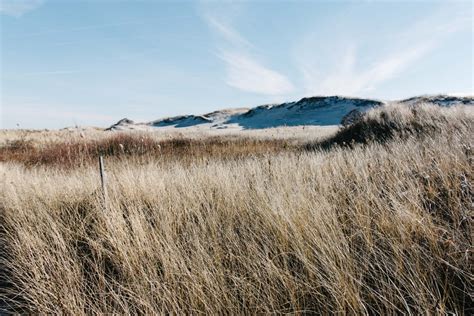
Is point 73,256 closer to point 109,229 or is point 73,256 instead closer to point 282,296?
point 109,229

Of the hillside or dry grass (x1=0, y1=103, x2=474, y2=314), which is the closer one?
dry grass (x1=0, y1=103, x2=474, y2=314)

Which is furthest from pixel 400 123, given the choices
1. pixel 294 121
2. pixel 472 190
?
pixel 294 121

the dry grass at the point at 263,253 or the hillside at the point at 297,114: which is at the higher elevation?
the hillside at the point at 297,114

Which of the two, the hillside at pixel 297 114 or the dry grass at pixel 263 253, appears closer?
the dry grass at pixel 263 253

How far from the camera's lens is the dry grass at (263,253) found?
1.64 meters

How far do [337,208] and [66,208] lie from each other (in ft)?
10.6

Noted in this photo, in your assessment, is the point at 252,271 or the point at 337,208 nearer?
the point at 252,271

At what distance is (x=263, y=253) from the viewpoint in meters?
2.09

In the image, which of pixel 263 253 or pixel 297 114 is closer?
pixel 263 253

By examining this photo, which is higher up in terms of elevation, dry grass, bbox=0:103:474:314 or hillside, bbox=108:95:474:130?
hillside, bbox=108:95:474:130

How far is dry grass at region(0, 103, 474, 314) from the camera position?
164 centimetres

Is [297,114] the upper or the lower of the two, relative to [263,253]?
upper

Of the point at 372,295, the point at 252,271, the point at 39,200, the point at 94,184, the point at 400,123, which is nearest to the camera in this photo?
the point at 372,295

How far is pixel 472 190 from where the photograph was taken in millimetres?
2182
